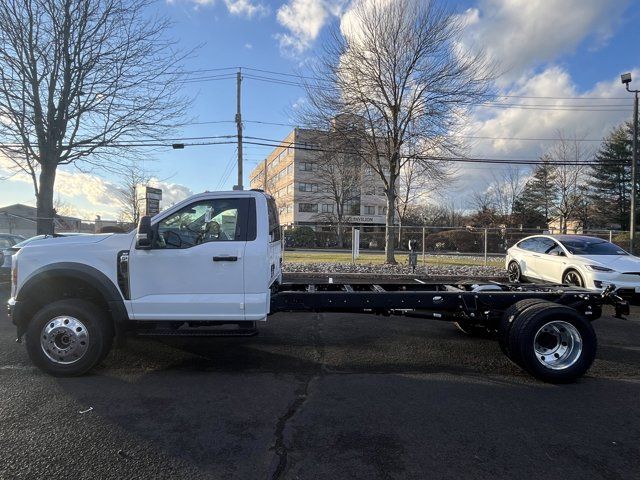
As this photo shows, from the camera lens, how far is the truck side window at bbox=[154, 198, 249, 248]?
5043mm

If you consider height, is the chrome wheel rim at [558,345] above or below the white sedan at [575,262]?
below

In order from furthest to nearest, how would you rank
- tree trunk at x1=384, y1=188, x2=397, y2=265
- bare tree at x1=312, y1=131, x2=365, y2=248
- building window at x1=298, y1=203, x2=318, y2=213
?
1. building window at x1=298, y1=203, x2=318, y2=213
2. bare tree at x1=312, y1=131, x2=365, y2=248
3. tree trunk at x1=384, y1=188, x2=397, y2=265

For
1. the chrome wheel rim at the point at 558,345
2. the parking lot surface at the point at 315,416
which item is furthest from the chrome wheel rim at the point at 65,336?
the chrome wheel rim at the point at 558,345

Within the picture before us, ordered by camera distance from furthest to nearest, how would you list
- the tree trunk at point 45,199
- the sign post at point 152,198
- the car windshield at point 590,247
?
the sign post at point 152,198, the tree trunk at point 45,199, the car windshield at point 590,247

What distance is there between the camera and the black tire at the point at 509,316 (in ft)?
16.8

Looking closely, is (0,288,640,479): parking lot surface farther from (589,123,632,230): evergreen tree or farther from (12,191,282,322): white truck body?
(589,123,632,230): evergreen tree

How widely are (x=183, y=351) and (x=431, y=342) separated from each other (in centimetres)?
356

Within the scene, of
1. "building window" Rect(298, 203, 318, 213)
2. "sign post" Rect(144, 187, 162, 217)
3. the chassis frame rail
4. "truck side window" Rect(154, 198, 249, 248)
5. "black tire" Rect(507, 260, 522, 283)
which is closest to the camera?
"truck side window" Rect(154, 198, 249, 248)

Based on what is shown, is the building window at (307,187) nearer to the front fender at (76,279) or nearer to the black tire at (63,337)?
the front fender at (76,279)

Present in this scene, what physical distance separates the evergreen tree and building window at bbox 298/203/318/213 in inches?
1433

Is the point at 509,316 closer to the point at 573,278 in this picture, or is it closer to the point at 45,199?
the point at 573,278

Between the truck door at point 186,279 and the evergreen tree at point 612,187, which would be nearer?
the truck door at point 186,279

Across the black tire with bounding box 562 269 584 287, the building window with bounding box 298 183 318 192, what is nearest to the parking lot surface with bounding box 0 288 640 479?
the black tire with bounding box 562 269 584 287

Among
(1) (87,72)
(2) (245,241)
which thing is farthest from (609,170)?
(2) (245,241)
